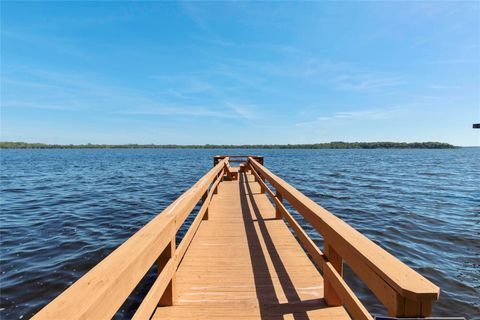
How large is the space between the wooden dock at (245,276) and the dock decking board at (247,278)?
1cm

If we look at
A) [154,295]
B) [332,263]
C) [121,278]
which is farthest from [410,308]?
[154,295]

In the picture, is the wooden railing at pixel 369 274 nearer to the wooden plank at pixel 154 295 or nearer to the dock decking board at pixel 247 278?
the dock decking board at pixel 247 278

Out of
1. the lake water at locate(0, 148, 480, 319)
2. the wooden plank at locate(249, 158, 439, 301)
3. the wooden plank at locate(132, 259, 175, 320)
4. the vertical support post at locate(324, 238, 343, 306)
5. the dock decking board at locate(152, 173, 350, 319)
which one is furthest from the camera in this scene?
the lake water at locate(0, 148, 480, 319)

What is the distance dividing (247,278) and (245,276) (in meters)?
0.06

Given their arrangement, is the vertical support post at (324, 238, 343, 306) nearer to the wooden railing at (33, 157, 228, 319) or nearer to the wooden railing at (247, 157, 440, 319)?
the wooden railing at (247, 157, 440, 319)

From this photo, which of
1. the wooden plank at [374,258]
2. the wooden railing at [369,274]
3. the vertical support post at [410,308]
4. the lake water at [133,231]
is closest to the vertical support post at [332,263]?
the wooden railing at [369,274]

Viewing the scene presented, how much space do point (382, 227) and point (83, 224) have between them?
9.67 meters

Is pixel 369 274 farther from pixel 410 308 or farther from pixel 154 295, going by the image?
pixel 154 295

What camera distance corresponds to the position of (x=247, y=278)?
307cm

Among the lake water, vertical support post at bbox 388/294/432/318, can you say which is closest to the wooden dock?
vertical support post at bbox 388/294/432/318

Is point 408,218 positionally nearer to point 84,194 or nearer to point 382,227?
point 382,227

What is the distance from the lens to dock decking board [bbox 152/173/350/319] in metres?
2.41

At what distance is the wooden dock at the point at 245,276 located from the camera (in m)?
1.12

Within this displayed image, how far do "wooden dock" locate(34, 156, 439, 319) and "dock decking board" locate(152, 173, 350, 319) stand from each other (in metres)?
0.01
